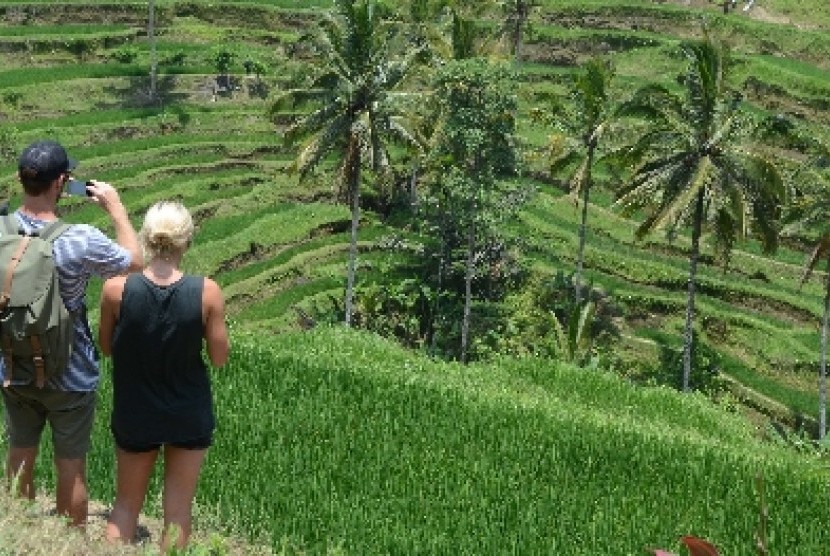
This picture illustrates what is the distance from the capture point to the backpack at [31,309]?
4.43 metres

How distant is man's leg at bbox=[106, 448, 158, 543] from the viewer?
15.8 feet

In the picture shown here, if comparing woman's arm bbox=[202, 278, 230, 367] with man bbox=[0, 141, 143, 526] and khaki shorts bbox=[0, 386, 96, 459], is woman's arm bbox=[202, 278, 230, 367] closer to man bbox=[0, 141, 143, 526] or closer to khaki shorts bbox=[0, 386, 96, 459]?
man bbox=[0, 141, 143, 526]

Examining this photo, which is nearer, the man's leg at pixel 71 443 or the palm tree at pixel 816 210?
the man's leg at pixel 71 443

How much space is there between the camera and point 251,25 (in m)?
43.6

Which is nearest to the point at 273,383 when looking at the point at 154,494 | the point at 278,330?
the point at 154,494

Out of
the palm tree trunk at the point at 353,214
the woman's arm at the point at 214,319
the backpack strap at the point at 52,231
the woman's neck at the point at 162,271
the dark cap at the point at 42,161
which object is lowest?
the palm tree trunk at the point at 353,214

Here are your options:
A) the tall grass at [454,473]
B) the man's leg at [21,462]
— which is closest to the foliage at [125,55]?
the tall grass at [454,473]

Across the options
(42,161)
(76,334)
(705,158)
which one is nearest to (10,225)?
(42,161)

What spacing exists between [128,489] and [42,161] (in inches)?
62.7

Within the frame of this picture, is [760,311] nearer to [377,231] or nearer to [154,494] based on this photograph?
[377,231]

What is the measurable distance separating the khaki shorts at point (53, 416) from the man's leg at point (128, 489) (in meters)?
0.26

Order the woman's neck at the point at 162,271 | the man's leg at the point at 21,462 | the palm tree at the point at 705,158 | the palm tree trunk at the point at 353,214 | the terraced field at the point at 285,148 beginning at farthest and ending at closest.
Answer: the terraced field at the point at 285,148 < the palm tree trunk at the point at 353,214 < the palm tree at the point at 705,158 < the man's leg at the point at 21,462 < the woman's neck at the point at 162,271

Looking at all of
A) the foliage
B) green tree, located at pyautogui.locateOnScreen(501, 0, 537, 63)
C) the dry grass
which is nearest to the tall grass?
the dry grass

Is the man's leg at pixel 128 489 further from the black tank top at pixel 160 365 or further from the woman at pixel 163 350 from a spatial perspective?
the black tank top at pixel 160 365
